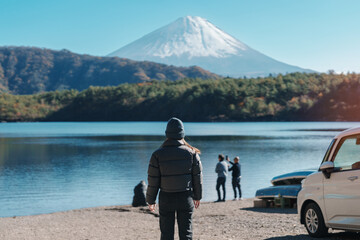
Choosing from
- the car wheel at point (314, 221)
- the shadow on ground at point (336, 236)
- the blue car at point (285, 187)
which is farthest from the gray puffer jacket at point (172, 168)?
the blue car at point (285, 187)

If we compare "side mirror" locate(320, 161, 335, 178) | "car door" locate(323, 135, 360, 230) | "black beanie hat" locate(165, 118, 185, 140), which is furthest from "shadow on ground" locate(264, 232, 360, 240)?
"black beanie hat" locate(165, 118, 185, 140)

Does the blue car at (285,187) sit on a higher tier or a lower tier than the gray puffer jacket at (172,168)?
lower

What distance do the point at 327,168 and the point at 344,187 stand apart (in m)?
0.42

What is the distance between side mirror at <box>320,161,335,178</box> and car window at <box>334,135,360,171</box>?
0.12 meters

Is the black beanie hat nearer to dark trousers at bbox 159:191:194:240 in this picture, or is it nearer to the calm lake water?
dark trousers at bbox 159:191:194:240

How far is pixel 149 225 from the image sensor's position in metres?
13.0

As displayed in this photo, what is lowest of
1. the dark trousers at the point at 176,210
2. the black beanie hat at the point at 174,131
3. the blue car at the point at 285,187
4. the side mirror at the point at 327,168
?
the blue car at the point at 285,187

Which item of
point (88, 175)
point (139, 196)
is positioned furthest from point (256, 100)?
point (139, 196)

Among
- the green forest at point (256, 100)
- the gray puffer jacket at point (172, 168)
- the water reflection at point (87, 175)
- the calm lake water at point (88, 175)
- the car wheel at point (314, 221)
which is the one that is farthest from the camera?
the green forest at point (256, 100)

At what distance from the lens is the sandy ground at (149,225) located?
1016cm

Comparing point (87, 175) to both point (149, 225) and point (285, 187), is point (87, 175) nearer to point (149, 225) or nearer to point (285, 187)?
point (285, 187)

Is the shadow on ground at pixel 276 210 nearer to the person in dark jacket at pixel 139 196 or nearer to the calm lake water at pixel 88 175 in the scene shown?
the person in dark jacket at pixel 139 196

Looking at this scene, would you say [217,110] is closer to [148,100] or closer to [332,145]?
[148,100]

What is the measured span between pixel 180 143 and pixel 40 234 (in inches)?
290
